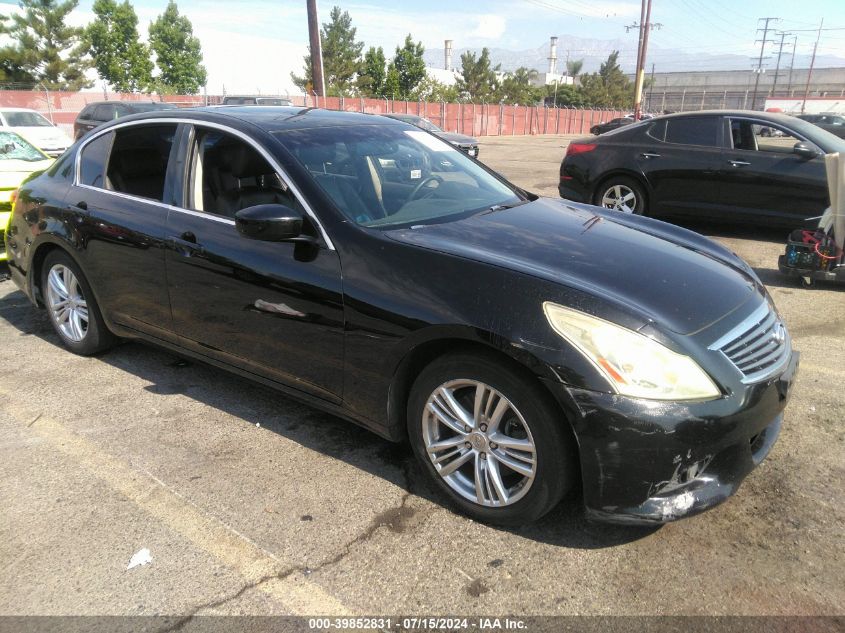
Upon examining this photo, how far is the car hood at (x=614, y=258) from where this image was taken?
260cm

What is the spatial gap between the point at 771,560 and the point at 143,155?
3.87 metres

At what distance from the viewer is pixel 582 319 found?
7.95 ft

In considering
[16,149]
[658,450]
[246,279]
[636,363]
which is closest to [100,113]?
[16,149]

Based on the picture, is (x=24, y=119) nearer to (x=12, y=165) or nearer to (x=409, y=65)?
(x=12, y=165)

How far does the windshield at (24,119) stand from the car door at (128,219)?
1559 cm

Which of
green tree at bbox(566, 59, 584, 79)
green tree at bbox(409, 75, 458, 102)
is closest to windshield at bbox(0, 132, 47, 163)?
green tree at bbox(409, 75, 458, 102)

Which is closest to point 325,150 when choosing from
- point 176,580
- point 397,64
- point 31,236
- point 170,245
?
point 170,245

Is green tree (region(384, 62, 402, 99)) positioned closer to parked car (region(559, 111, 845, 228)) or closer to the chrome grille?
parked car (region(559, 111, 845, 228))

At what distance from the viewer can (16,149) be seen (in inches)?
303

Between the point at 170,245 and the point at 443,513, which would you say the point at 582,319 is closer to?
the point at 443,513

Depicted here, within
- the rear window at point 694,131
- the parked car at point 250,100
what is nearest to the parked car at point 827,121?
the rear window at point 694,131

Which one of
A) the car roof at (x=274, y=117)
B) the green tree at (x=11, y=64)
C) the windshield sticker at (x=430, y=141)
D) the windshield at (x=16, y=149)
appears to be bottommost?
the windshield at (x=16, y=149)

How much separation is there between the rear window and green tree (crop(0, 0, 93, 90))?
171 feet

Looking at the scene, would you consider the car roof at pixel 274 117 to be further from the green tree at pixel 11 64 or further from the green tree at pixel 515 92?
the green tree at pixel 515 92
